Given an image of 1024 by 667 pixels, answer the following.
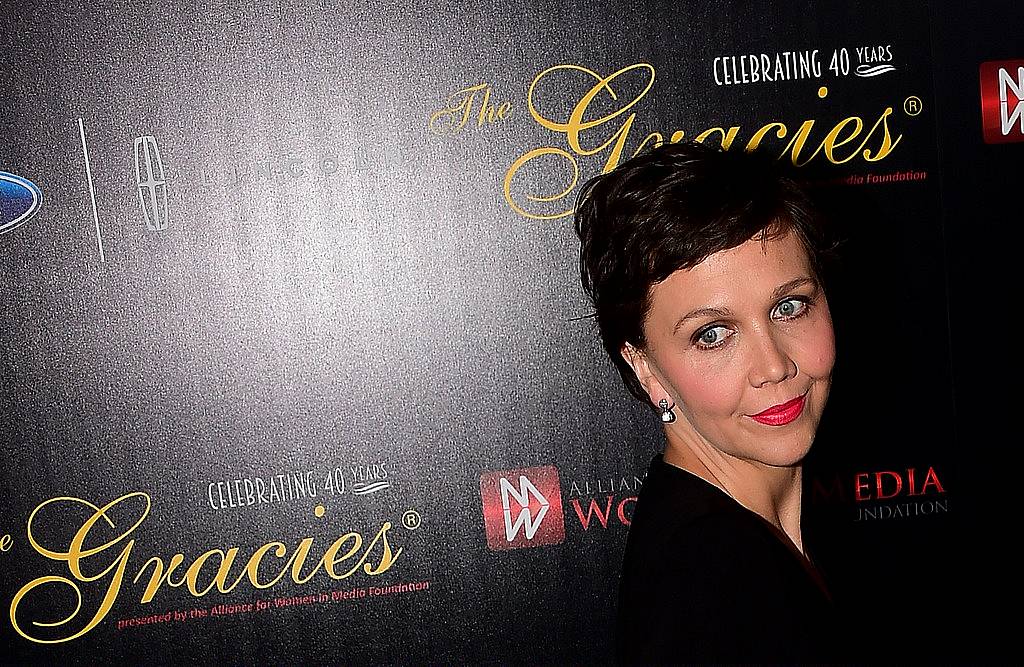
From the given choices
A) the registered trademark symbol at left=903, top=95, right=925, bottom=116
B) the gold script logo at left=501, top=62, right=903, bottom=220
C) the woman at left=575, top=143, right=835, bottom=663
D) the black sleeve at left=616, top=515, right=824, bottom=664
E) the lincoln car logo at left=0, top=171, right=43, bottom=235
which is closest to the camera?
the black sleeve at left=616, top=515, right=824, bottom=664

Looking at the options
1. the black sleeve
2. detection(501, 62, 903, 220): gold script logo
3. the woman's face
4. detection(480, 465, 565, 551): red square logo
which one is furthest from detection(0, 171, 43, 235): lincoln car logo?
the black sleeve

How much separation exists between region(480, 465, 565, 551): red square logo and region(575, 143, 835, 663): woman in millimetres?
1123

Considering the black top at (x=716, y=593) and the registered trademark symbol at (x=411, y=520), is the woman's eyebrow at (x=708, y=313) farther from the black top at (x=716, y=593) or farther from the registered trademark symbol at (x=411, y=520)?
the registered trademark symbol at (x=411, y=520)

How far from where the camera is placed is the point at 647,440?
2.49 meters

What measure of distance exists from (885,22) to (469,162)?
1062 millimetres

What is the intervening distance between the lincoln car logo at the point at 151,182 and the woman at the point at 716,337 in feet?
4.29

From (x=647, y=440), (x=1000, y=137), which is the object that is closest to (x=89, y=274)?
(x=647, y=440)

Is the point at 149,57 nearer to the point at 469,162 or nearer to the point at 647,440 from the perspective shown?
the point at 469,162

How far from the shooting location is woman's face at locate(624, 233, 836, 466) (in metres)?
1.24

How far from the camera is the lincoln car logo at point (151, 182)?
231 centimetres

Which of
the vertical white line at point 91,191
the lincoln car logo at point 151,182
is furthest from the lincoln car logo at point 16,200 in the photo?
the lincoln car logo at point 151,182

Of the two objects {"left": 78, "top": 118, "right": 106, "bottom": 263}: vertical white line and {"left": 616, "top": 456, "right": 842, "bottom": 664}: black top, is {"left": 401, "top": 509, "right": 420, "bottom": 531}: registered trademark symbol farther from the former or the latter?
{"left": 616, "top": 456, "right": 842, "bottom": 664}: black top

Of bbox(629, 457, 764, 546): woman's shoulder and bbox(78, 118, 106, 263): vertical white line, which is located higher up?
bbox(78, 118, 106, 263): vertical white line

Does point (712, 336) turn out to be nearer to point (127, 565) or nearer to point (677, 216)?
point (677, 216)
